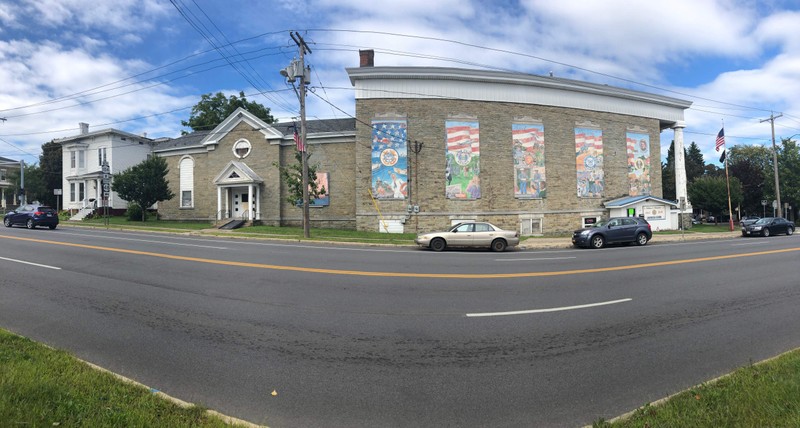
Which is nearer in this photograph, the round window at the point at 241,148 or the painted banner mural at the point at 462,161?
the painted banner mural at the point at 462,161

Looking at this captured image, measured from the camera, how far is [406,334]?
5.30 metres

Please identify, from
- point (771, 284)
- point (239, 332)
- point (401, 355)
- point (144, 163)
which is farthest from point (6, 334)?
point (144, 163)

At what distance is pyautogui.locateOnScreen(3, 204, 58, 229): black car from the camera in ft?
77.0

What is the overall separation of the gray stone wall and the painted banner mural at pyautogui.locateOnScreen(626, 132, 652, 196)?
3.51 m

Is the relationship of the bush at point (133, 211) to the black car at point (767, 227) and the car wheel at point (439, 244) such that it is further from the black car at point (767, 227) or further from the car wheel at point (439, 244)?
the black car at point (767, 227)

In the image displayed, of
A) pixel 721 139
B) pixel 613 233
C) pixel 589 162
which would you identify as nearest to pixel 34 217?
pixel 613 233

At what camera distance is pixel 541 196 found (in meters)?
28.9

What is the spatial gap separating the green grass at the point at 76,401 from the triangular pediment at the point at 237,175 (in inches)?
1075

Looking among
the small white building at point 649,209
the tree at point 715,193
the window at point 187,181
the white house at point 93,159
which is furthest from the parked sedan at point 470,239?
the tree at point 715,193

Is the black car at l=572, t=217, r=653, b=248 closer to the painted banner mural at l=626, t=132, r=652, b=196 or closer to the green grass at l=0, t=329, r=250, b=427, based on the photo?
the painted banner mural at l=626, t=132, r=652, b=196

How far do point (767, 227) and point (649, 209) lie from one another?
705cm

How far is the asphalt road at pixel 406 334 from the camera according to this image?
3578 millimetres

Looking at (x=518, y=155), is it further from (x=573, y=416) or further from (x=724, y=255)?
(x=573, y=416)

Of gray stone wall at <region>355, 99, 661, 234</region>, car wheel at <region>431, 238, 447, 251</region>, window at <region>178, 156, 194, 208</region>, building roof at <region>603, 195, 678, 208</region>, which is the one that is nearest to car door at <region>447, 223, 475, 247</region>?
car wheel at <region>431, 238, 447, 251</region>
